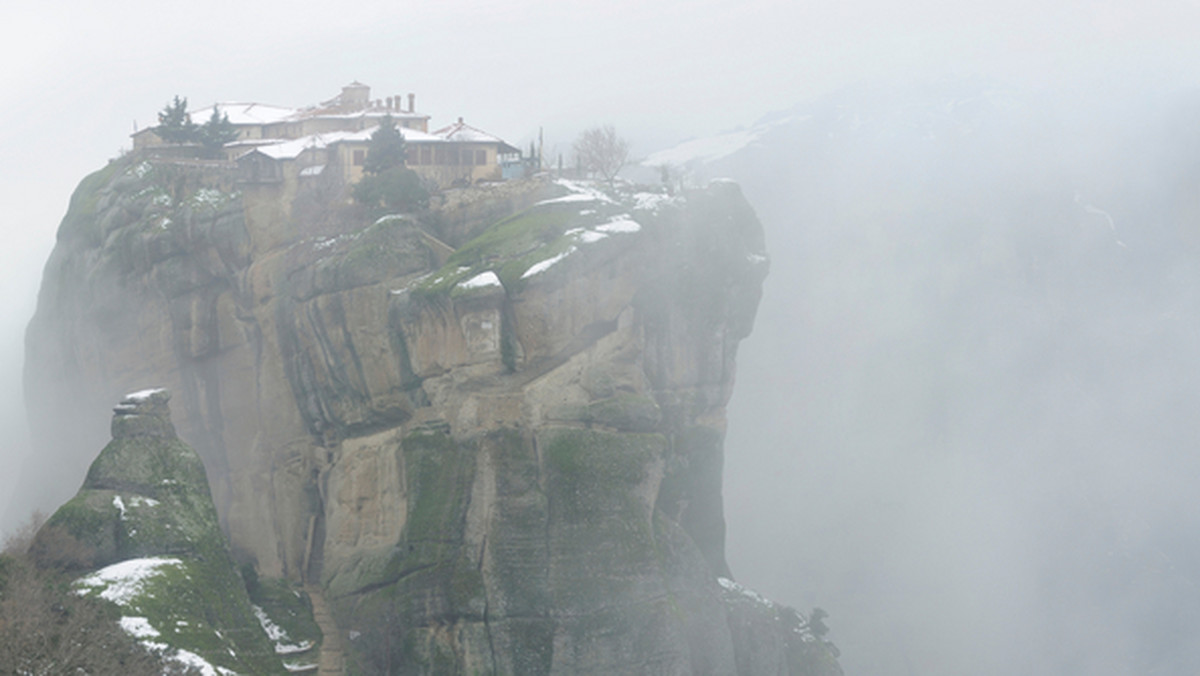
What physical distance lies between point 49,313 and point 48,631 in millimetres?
40994

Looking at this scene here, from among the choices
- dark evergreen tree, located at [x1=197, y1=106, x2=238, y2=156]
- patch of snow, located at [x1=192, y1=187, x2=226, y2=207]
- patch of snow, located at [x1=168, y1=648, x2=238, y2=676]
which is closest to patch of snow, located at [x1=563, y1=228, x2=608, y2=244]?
patch of snow, located at [x1=192, y1=187, x2=226, y2=207]

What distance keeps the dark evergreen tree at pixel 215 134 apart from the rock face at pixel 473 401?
133 inches

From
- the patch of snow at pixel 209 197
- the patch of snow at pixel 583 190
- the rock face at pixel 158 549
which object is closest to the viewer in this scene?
the rock face at pixel 158 549

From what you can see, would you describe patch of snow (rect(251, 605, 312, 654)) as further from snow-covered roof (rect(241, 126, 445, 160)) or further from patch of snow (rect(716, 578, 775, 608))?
snow-covered roof (rect(241, 126, 445, 160))

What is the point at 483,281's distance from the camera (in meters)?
54.0

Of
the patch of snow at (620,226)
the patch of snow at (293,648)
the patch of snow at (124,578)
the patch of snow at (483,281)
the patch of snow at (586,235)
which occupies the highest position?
the patch of snow at (620,226)

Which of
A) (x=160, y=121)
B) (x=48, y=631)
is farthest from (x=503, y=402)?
(x=160, y=121)

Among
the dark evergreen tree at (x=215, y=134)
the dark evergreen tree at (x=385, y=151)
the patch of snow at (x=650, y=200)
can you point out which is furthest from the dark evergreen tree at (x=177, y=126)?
the patch of snow at (x=650, y=200)

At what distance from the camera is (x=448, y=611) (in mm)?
52938

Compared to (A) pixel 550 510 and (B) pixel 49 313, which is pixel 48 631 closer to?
(A) pixel 550 510

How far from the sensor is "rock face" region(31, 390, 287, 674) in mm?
44219

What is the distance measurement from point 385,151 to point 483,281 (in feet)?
37.4

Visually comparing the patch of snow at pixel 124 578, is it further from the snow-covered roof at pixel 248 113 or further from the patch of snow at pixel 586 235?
the snow-covered roof at pixel 248 113

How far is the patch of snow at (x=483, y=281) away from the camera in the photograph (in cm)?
5389
